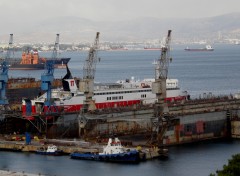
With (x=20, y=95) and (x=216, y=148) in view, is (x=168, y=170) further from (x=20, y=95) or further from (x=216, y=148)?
(x=20, y=95)

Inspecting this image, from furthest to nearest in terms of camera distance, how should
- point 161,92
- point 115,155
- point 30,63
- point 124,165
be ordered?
1. point 30,63
2. point 161,92
3. point 115,155
4. point 124,165

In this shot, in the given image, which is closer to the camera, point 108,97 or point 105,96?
point 105,96

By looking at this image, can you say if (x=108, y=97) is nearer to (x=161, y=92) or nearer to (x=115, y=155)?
(x=161, y=92)

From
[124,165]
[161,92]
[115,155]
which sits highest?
[161,92]

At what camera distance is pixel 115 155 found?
155 feet

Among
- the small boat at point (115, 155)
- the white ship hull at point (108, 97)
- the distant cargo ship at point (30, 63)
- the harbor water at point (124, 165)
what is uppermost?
the distant cargo ship at point (30, 63)

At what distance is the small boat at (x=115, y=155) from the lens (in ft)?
154

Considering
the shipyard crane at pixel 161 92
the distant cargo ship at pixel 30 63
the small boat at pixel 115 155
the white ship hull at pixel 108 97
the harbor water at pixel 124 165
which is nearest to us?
the harbor water at pixel 124 165

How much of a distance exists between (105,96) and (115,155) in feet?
64.1

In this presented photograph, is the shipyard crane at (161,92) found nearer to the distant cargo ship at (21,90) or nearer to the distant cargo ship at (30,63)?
the distant cargo ship at (21,90)

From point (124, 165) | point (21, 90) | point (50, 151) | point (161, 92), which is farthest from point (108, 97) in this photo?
point (124, 165)

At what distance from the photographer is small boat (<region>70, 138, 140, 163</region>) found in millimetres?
46969

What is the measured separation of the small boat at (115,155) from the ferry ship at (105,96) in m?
12.0

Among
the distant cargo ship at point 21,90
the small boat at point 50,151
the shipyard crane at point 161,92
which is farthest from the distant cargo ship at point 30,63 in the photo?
the small boat at point 50,151
